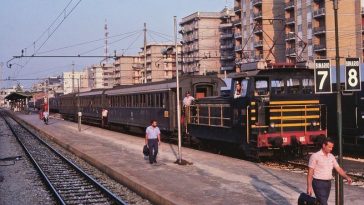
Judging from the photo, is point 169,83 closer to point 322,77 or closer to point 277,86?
point 277,86

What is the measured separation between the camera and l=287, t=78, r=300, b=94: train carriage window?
16.9 metres

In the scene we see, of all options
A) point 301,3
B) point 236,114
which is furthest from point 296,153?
point 301,3

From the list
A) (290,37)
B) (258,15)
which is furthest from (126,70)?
(290,37)

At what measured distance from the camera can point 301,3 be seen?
7150cm

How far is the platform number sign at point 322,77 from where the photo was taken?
8.71m

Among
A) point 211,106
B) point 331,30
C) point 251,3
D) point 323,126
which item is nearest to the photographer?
point 323,126

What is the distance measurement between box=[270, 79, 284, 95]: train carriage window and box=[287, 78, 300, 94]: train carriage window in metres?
0.26

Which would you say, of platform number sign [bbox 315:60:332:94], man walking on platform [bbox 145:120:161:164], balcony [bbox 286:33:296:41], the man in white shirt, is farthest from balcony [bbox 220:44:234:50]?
platform number sign [bbox 315:60:332:94]

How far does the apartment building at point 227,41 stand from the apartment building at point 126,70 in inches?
1894

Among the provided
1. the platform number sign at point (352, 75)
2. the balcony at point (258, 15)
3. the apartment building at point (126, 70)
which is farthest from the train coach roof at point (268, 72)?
the apartment building at point (126, 70)

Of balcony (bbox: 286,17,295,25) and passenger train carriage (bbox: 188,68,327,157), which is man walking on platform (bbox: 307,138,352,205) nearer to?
passenger train carriage (bbox: 188,68,327,157)

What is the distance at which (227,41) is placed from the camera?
336 feet

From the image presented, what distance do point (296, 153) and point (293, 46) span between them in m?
57.7

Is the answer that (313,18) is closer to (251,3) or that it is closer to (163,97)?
(251,3)
